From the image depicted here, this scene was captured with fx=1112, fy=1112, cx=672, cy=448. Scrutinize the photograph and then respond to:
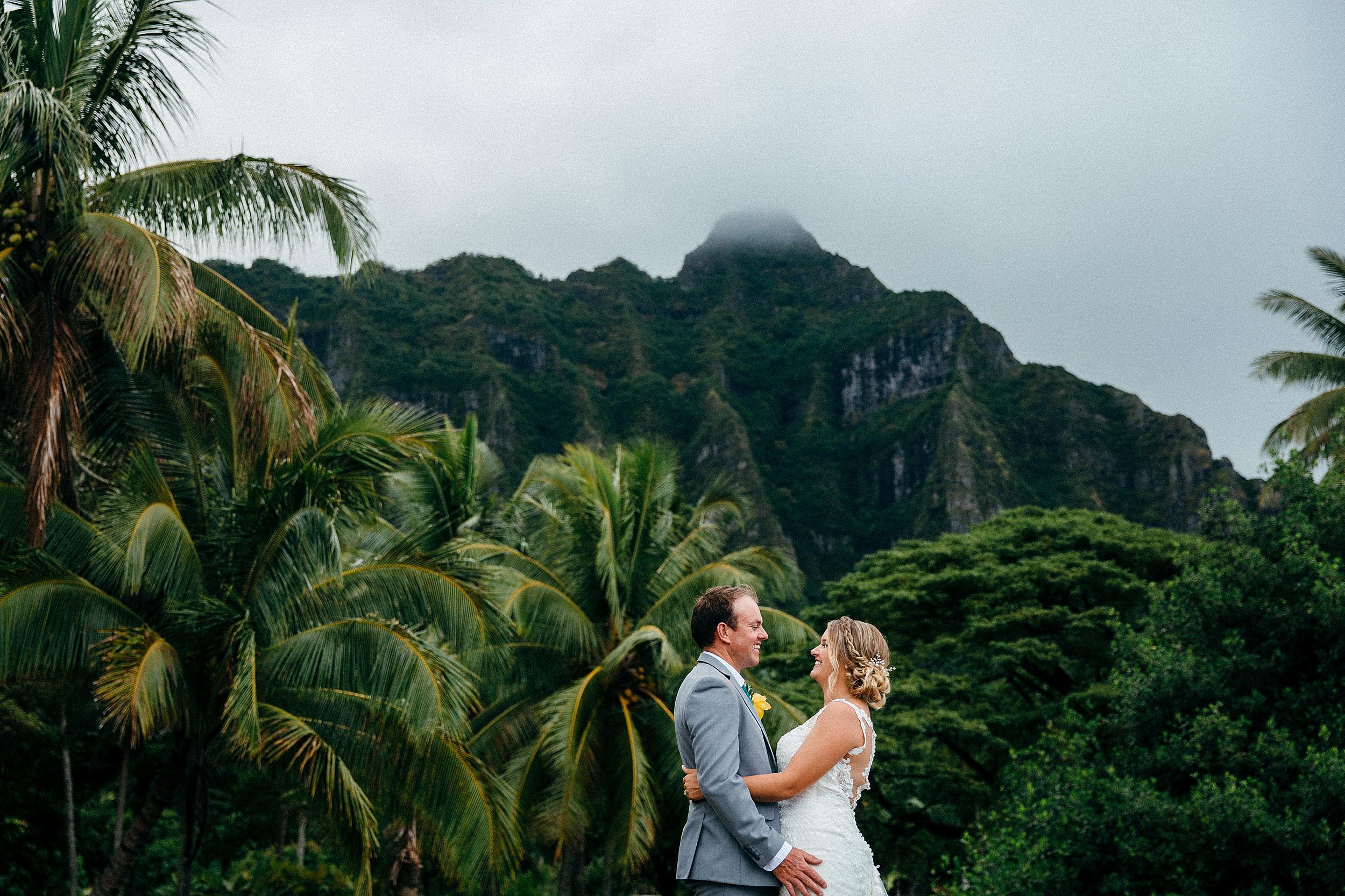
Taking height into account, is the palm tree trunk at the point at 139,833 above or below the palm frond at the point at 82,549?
below

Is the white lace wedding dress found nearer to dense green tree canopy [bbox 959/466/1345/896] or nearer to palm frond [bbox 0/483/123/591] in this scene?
dense green tree canopy [bbox 959/466/1345/896]

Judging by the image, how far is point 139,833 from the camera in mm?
8984

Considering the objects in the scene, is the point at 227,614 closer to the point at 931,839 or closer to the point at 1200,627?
the point at 1200,627

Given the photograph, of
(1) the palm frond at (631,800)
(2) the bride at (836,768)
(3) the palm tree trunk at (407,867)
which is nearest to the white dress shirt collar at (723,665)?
(2) the bride at (836,768)

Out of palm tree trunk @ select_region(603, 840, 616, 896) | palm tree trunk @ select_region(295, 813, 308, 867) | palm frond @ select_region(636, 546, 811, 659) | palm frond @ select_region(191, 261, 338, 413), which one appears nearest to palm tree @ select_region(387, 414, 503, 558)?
palm frond @ select_region(636, 546, 811, 659)

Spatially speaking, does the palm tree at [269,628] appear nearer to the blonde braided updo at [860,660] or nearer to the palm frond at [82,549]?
the palm frond at [82,549]

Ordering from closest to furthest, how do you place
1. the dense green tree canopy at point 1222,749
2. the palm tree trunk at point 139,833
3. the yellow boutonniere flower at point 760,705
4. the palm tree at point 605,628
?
the yellow boutonniere flower at point 760,705 → the palm tree trunk at point 139,833 → the dense green tree canopy at point 1222,749 → the palm tree at point 605,628

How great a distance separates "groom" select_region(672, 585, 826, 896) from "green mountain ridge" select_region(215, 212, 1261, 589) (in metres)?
59.4

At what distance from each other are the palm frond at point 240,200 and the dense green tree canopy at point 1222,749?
832 cm

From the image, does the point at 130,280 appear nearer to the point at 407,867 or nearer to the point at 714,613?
the point at 714,613

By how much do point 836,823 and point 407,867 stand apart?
12.9m

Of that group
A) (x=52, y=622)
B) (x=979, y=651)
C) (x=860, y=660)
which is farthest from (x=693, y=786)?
(x=979, y=651)

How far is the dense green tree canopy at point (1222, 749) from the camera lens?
909 centimetres

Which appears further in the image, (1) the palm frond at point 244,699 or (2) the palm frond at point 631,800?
(2) the palm frond at point 631,800
